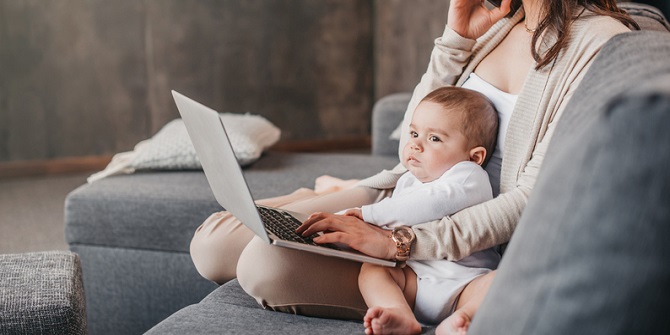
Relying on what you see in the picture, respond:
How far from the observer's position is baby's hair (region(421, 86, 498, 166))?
4.96 ft

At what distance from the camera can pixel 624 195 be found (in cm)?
74

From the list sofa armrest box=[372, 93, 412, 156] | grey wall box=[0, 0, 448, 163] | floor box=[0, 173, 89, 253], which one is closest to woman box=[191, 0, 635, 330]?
sofa armrest box=[372, 93, 412, 156]

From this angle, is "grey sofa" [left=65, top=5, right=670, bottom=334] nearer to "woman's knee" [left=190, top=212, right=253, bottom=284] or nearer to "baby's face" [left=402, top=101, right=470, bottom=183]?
"woman's knee" [left=190, top=212, right=253, bottom=284]

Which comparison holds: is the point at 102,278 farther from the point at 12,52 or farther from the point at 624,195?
the point at 12,52

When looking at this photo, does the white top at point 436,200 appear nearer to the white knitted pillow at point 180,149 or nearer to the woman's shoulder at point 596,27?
the woman's shoulder at point 596,27

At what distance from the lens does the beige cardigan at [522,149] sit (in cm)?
137

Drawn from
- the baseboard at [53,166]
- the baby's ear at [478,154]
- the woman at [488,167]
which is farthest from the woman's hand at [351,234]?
the baseboard at [53,166]

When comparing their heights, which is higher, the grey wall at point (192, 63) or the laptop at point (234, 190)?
Answer: the laptop at point (234, 190)

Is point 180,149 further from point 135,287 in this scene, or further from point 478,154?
point 478,154

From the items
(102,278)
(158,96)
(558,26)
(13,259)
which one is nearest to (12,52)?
(158,96)

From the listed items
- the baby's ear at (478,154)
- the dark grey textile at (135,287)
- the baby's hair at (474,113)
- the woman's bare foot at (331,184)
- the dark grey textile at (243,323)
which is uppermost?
the baby's hair at (474,113)

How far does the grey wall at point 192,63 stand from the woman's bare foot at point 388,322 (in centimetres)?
346

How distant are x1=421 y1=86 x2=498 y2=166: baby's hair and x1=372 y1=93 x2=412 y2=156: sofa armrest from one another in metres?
1.29

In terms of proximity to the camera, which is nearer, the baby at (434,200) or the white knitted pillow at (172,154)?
the baby at (434,200)
